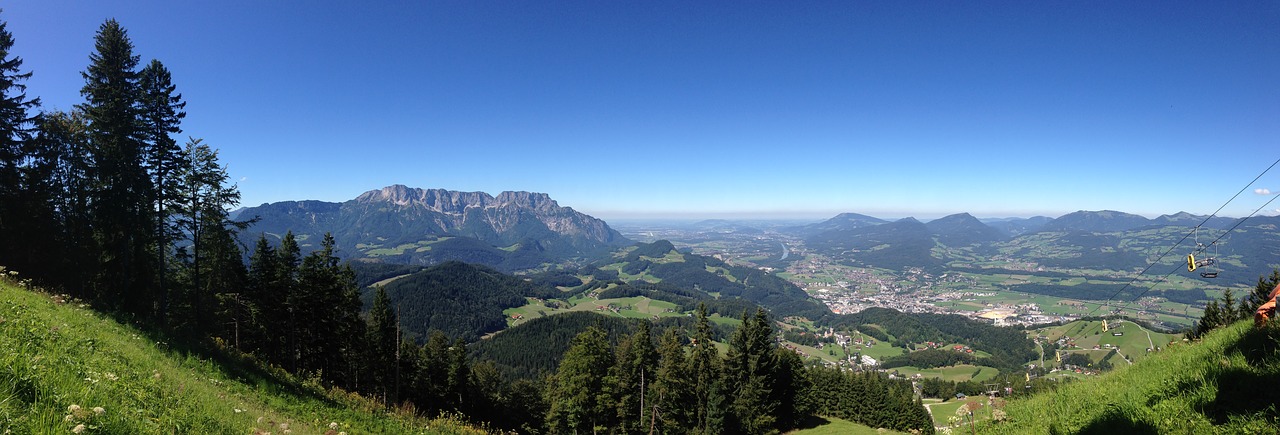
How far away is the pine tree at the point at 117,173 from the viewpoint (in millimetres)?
19062

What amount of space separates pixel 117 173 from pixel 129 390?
23.2 metres

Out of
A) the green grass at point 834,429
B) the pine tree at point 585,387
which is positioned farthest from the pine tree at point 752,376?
the pine tree at point 585,387

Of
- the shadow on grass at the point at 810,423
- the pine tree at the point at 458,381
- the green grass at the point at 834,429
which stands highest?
the pine tree at the point at 458,381

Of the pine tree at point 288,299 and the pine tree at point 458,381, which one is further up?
the pine tree at point 288,299

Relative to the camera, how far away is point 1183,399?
5.28 meters

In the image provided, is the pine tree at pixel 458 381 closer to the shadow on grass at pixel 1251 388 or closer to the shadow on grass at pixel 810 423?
the shadow on grass at pixel 810 423

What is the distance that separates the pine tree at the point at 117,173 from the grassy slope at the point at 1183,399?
30.7 m

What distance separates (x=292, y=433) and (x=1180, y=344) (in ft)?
56.0

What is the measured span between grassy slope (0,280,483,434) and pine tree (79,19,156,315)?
10.5 m

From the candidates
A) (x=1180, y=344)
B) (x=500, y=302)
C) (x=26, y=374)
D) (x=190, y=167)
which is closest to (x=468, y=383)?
(x=190, y=167)

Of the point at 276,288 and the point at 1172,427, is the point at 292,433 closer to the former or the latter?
the point at 1172,427

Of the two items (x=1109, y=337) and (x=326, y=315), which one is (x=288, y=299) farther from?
(x=1109, y=337)

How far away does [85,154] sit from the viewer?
21.3 m

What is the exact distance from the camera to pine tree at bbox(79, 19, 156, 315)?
1906 cm
